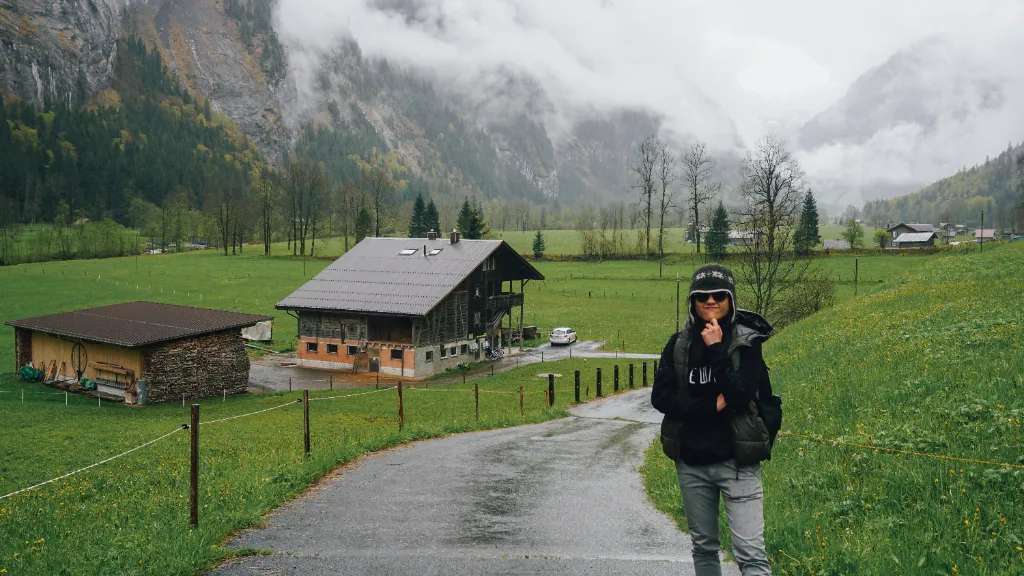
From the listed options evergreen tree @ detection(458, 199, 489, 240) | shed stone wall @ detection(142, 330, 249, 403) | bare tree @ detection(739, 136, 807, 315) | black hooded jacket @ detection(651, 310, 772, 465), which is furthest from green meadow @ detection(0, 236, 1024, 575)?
evergreen tree @ detection(458, 199, 489, 240)

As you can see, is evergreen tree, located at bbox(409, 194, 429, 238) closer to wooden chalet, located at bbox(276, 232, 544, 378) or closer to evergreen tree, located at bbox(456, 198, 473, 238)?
evergreen tree, located at bbox(456, 198, 473, 238)

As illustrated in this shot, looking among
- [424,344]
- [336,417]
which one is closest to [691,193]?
[424,344]

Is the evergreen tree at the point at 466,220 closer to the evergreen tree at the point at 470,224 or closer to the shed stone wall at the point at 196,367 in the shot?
the evergreen tree at the point at 470,224

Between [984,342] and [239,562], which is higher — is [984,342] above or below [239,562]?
above

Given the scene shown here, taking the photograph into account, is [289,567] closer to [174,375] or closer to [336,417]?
[336,417]

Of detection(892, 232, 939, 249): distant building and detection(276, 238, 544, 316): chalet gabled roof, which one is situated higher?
detection(892, 232, 939, 249): distant building

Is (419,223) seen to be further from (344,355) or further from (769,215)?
(769,215)

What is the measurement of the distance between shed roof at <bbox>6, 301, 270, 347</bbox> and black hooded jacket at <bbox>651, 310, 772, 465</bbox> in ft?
117

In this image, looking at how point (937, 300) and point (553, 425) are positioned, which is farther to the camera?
point (937, 300)

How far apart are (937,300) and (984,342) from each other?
14.4m

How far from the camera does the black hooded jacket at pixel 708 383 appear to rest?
6.05 m

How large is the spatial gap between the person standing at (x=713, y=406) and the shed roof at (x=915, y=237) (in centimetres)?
15624

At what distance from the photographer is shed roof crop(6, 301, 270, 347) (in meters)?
37.9

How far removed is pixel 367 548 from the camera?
927 centimetres
